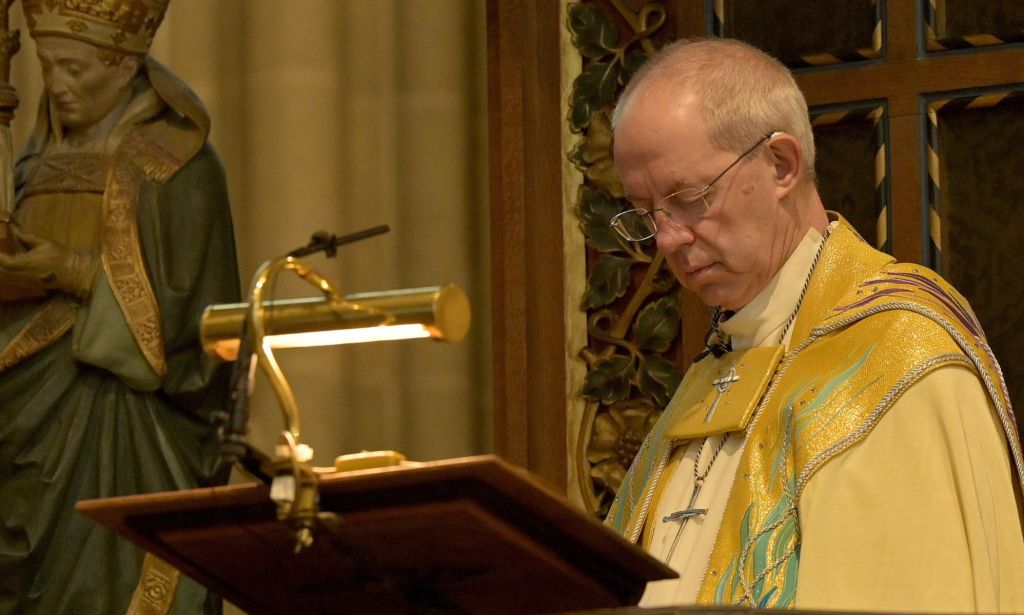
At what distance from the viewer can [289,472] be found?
2174 mm

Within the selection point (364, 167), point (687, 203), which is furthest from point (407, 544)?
Result: point (364, 167)

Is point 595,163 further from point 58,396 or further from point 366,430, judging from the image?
point 58,396

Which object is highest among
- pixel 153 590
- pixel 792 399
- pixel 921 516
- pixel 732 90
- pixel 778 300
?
pixel 732 90

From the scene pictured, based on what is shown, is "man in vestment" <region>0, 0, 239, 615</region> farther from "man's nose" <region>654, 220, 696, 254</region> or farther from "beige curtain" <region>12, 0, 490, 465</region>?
"man's nose" <region>654, 220, 696, 254</region>

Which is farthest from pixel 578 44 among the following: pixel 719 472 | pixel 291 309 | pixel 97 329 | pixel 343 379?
pixel 291 309

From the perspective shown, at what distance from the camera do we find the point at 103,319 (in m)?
4.27

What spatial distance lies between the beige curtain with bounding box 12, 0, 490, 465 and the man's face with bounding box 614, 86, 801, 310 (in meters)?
2.01

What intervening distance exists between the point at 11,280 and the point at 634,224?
1.58 m

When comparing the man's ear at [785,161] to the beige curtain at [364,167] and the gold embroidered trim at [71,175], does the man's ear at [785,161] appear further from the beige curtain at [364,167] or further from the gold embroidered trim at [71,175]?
the beige curtain at [364,167]

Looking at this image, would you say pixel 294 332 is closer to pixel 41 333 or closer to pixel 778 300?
pixel 778 300

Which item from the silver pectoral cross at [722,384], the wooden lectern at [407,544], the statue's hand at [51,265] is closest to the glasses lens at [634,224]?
the silver pectoral cross at [722,384]

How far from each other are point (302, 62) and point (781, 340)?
2337 mm

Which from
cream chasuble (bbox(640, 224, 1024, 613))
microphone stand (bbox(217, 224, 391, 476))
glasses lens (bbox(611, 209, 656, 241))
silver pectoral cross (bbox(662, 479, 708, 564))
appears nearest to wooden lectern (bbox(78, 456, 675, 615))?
microphone stand (bbox(217, 224, 391, 476))

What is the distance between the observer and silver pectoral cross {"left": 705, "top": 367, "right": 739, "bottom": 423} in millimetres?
3330
